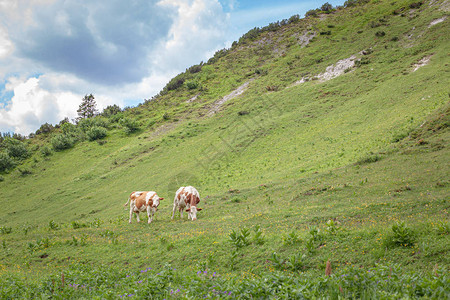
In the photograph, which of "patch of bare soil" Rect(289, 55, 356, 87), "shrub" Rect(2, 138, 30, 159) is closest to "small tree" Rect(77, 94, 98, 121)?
"shrub" Rect(2, 138, 30, 159)

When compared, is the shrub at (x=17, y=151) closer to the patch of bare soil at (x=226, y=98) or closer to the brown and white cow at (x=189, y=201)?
the patch of bare soil at (x=226, y=98)

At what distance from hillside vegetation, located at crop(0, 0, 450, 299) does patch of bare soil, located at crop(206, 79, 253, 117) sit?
92cm

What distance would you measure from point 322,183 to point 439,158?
298 inches

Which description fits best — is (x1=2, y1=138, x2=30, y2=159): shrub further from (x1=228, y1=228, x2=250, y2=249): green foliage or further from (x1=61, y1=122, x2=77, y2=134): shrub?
(x1=228, y1=228, x2=250, y2=249): green foliage

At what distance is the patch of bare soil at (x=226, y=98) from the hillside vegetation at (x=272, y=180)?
3.02 feet

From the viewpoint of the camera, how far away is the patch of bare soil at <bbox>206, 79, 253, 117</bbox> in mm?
66287

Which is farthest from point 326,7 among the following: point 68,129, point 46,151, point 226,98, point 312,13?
point 46,151

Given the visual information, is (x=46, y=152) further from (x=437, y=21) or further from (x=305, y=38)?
(x=437, y=21)

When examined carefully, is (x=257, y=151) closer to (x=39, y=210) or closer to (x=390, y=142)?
(x=390, y=142)

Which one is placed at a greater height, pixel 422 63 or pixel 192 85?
pixel 192 85

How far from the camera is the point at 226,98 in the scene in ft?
239

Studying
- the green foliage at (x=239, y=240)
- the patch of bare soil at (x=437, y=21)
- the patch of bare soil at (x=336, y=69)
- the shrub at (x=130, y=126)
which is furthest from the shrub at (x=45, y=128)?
the patch of bare soil at (x=437, y=21)

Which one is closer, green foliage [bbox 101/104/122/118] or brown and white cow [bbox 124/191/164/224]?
brown and white cow [bbox 124/191/164/224]

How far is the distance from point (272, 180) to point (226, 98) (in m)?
50.8
